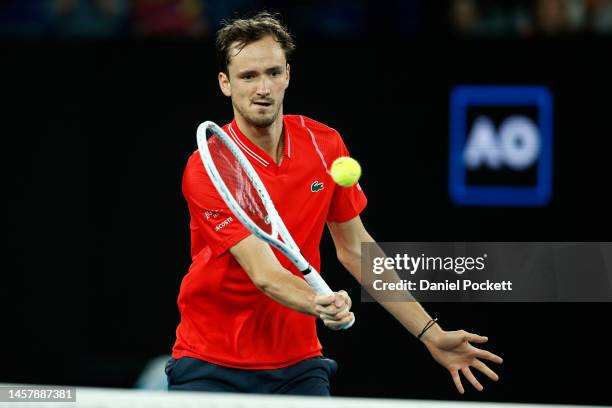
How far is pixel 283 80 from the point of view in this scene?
3893mm

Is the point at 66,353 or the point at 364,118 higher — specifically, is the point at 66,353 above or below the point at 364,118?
below

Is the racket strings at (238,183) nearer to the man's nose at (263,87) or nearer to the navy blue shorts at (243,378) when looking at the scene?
the man's nose at (263,87)

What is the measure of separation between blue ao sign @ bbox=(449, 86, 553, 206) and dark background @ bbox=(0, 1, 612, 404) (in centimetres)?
7

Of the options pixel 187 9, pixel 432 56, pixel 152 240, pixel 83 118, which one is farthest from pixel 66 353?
pixel 432 56

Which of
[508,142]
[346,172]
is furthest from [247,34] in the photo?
[508,142]

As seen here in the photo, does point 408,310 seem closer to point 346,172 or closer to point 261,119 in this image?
point 346,172

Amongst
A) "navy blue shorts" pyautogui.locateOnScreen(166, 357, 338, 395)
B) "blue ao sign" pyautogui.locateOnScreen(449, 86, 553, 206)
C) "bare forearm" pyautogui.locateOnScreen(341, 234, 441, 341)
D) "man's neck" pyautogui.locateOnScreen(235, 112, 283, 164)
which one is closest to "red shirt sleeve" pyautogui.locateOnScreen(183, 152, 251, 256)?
"man's neck" pyautogui.locateOnScreen(235, 112, 283, 164)

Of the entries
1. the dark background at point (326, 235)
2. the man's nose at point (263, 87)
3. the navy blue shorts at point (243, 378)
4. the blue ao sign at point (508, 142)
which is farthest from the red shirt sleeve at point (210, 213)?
the blue ao sign at point (508, 142)

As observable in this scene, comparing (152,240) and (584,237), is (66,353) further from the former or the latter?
(584,237)

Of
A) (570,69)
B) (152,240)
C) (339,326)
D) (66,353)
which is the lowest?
(66,353)

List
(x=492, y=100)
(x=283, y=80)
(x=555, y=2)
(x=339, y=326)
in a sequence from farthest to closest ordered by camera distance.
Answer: (x=555, y=2), (x=492, y=100), (x=283, y=80), (x=339, y=326)

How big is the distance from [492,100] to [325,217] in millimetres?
2124

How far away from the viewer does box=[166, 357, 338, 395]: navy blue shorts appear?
3.97 metres

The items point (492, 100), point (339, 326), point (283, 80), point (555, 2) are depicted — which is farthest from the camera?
point (555, 2)
